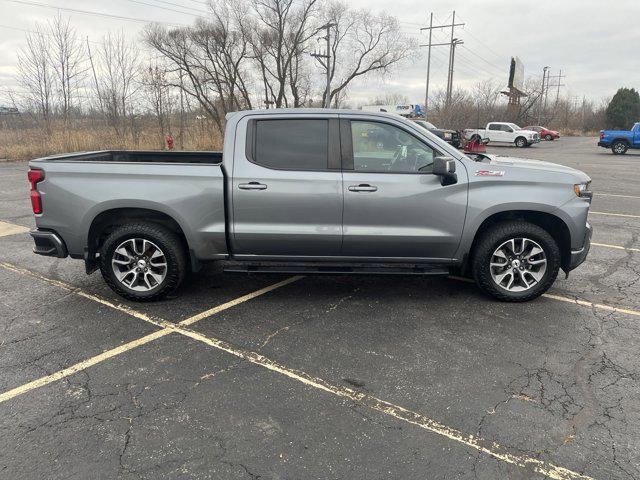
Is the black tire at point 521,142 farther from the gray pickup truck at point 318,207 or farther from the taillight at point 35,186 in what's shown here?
the taillight at point 35,186

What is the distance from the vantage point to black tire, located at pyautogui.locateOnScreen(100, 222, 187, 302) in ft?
15.1

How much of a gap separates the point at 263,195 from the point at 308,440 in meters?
2.41

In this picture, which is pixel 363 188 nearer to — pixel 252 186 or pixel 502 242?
pixel 252 186

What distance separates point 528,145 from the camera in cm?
3681

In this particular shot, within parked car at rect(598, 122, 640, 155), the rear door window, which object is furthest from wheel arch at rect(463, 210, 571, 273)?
parked car at rect(598, 122, 640, 155)

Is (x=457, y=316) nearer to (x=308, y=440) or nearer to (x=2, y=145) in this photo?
(x=308, y=440)

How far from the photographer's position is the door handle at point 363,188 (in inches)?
174

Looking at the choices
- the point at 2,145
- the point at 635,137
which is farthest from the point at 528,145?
the point at 2,145

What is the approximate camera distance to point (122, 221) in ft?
15.5

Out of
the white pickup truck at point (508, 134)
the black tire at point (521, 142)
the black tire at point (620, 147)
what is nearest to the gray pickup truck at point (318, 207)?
the black tire at point (620, 147)

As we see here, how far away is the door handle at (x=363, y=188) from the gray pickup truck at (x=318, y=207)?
0.04 ft

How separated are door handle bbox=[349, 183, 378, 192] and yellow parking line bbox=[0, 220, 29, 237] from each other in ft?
21.1

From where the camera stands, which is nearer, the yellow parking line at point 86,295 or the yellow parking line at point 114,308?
the yellow parking line at point 114,308

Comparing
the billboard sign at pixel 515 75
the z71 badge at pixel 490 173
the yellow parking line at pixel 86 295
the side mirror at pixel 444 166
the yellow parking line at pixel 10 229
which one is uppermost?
the billboard sign at pixel 515 75
